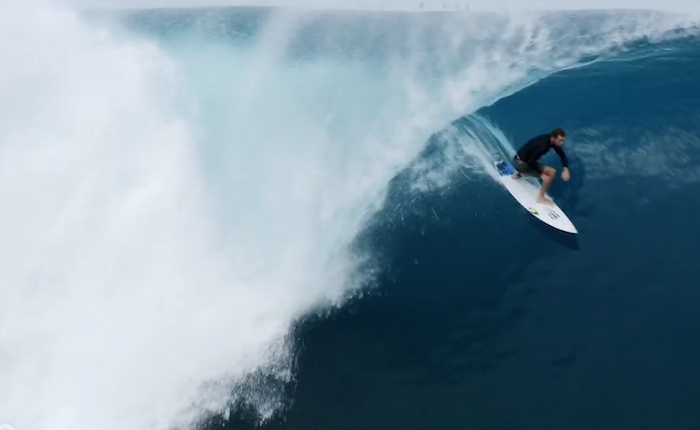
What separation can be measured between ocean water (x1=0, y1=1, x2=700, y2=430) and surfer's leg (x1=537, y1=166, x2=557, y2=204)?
0.40 m

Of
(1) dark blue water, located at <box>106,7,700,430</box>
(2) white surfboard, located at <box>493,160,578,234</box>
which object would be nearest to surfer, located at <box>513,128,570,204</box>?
(2) white surfboard, located at <box>493,160,578,234</box>

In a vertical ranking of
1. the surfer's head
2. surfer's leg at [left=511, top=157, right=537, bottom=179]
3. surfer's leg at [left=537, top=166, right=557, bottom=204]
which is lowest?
surfer's leg at [left=537, top=166, right=557, bottom=204]

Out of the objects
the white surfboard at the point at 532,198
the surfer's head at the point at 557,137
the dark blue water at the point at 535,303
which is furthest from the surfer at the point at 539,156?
the dark blue water at the point at 535,303

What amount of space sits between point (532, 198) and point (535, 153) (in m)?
0.81

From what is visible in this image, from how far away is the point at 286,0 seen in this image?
14914mm

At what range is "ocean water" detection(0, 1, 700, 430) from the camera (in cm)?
830

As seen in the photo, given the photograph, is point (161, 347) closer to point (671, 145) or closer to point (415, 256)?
point (415, 256)

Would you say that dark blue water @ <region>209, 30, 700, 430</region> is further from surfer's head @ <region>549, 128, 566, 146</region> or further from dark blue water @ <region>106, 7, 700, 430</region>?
surfer's head @ <region>549, 128, 566, 146</region>

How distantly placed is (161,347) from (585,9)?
12036 millimetres

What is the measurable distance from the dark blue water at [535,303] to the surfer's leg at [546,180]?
0.37m

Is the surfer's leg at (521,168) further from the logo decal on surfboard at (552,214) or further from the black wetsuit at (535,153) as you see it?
the logo decal on surfboard at (552,214)

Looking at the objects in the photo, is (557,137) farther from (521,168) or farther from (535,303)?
(535,303)

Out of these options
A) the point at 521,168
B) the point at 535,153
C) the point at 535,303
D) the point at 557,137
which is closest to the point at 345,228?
the point at 521,168

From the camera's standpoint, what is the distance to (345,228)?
10.1 meters
